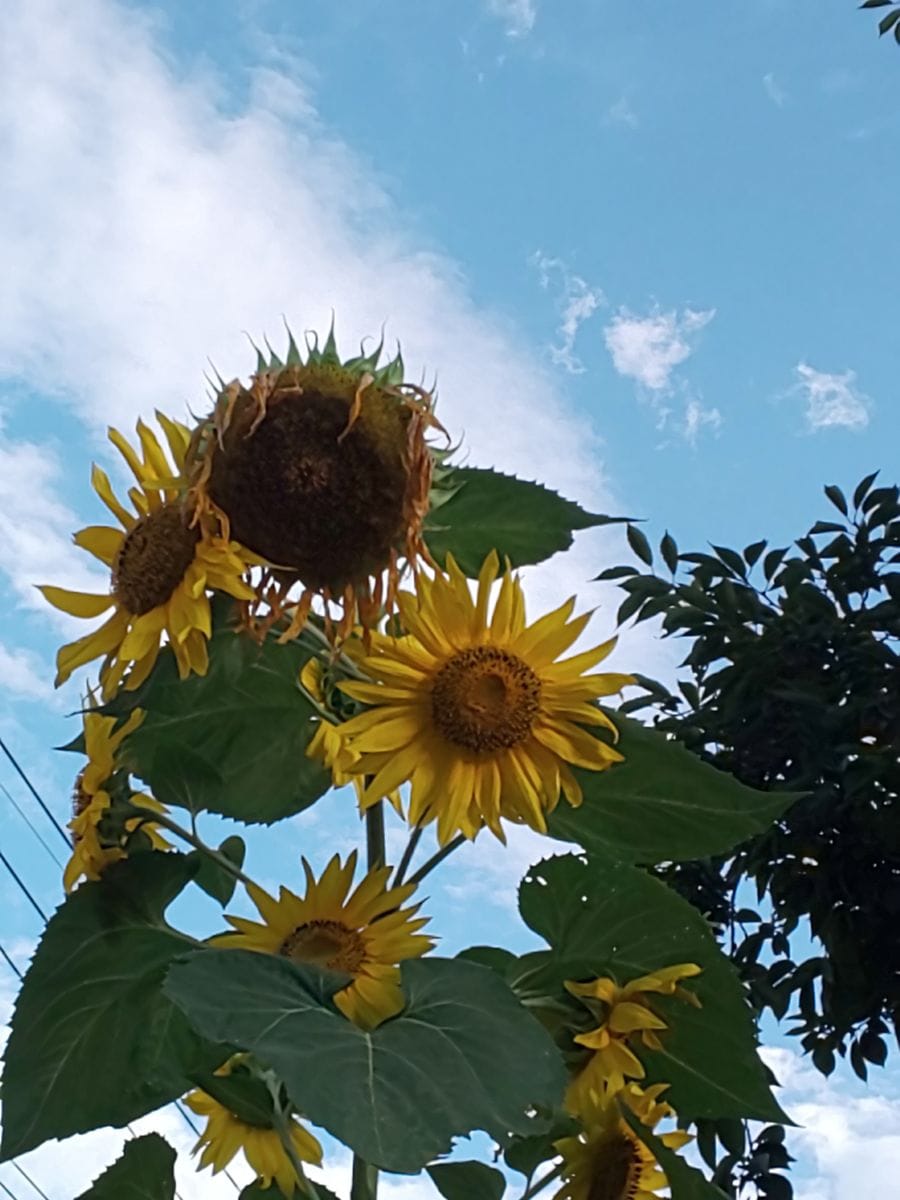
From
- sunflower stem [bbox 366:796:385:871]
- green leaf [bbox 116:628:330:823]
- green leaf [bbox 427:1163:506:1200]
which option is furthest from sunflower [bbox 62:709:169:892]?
green leaf [bbox 427:1163:506:1200]

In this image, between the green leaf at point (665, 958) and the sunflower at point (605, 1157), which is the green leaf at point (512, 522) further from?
the sunflower at point (605, 1157)

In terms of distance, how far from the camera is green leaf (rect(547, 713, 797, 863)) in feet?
2.48

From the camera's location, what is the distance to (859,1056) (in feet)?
6.47

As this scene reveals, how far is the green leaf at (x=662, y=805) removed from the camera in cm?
76

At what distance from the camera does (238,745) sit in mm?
846

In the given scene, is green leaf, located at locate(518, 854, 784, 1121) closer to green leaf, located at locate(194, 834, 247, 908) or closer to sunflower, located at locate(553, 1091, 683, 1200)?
sunflower, located at locate(553, 1091, 683, 1200)

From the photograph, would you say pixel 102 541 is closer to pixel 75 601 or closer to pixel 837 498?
pixel 75 601

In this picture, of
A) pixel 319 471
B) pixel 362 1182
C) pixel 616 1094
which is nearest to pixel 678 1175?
pixel 616 1094

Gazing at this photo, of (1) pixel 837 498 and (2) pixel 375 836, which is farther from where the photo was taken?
(1) pixel 837 498

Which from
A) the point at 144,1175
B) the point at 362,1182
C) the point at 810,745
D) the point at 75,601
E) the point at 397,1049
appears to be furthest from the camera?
the point at 810,745

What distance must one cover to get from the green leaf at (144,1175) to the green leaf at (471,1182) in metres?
0.19

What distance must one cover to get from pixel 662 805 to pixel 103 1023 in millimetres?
324

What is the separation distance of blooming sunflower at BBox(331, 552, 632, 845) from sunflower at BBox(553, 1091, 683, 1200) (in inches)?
8.5

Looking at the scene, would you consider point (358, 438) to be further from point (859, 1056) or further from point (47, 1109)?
point (859, 1056)
